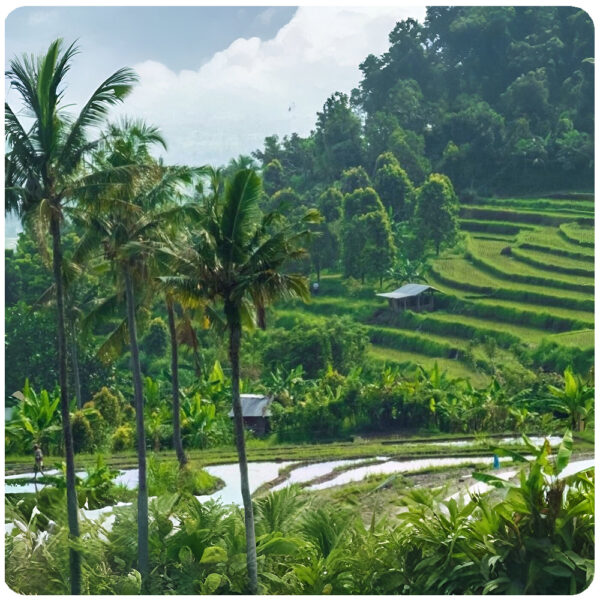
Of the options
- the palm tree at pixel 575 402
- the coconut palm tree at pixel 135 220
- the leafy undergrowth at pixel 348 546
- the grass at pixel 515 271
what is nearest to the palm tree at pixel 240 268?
the leafy undergrowth at pixel 348 546

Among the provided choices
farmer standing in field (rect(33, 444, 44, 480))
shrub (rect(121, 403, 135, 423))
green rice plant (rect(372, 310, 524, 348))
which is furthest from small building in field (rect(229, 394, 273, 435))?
green rice plant (rect(372, 310, 524, 348))

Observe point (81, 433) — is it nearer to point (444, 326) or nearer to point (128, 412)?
point (128, 412)

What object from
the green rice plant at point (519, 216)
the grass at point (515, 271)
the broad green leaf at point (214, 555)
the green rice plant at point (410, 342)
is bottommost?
the broad green leaf at point (214, 555)

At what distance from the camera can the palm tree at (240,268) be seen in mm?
10258

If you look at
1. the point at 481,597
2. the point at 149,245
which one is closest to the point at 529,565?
the point at 481,597

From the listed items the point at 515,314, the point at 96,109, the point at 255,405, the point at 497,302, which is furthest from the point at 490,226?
the point at 96,109

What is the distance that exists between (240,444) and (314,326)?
15.4 m

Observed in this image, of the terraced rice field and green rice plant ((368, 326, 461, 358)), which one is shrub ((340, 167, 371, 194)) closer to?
the terraced rice field

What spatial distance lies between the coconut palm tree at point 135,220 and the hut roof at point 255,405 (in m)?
8.57

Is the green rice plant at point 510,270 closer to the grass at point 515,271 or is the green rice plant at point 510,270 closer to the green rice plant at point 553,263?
the grass at point 515,271

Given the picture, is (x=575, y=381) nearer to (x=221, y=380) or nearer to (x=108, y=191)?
(x=221, y=380)

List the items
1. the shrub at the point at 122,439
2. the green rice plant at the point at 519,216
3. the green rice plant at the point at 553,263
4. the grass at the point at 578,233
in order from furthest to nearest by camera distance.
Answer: the green rice plant at the point at 519,216
the grass at the point at 578,233
the green rice plant at the point at 553,263
the shrub at the point at 122,439

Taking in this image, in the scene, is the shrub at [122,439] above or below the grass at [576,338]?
below

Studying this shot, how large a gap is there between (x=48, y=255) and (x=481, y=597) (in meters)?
5.41
